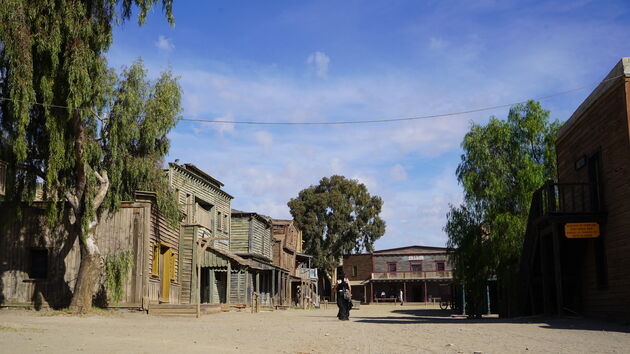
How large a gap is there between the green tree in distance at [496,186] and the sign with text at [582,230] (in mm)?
8735

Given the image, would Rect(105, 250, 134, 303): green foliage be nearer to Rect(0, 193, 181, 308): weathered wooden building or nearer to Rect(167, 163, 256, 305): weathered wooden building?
Rect(0, 193, 181, 308): weathered wooden building

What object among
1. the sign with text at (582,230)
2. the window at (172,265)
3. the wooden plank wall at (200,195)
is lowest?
the window at (172,265)

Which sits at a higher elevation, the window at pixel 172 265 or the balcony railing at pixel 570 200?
the balcony railing at pixel 570 200

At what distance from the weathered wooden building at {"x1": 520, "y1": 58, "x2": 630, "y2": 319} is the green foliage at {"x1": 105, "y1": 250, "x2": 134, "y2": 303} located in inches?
544

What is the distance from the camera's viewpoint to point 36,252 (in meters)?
23.0

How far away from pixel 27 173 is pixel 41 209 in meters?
2.44

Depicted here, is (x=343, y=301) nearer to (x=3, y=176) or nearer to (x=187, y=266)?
(x=187, y=266)

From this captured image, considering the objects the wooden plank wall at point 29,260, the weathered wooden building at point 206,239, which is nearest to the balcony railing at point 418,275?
the weathered wooden building at point 206,239

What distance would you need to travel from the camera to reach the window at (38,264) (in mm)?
22828

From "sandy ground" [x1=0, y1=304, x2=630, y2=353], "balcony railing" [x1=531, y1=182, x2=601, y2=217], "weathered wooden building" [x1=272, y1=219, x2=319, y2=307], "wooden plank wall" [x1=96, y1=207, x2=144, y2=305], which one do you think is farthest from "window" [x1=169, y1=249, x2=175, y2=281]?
"weathered wooden building" [x1=272, y1=219, x2=319, y2=307]

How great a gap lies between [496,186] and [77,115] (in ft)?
60.3

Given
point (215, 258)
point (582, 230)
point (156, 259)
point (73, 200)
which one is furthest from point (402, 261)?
point (73, 200)

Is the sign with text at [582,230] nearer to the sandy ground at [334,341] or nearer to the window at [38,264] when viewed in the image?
the sandy ground at [334,341]

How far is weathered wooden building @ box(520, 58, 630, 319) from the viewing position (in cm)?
1734
